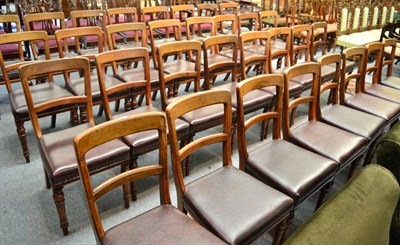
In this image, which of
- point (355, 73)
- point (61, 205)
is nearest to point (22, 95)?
point (61, 205)

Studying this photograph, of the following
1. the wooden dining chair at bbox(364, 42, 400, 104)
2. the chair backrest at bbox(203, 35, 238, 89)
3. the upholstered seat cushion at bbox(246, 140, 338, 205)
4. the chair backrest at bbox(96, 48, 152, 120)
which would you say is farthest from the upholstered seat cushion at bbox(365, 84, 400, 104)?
the chair backrest at bbox(96, 48, 152, 120)

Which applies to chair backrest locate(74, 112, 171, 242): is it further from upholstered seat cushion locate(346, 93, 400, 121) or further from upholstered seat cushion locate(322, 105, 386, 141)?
upholstered seat cushion locate(346, 93, 400, 121)

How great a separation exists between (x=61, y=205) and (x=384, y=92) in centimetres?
271

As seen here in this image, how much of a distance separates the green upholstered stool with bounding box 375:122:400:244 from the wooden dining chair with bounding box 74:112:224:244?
796mm

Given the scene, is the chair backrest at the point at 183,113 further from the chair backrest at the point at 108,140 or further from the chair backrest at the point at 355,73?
the chair backrest at the point at 355,73

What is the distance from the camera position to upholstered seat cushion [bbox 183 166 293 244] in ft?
4.08

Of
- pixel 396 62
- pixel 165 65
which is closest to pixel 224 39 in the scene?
pixel 165 65

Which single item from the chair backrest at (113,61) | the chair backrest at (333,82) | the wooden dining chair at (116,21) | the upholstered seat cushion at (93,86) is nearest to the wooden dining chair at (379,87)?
the chair backrest at (333,82)

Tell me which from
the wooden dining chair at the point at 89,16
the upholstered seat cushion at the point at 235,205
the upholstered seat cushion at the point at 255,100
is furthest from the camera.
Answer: the wooden dining chair at the point at 89,16

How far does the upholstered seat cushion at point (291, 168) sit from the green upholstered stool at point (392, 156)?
320 mm

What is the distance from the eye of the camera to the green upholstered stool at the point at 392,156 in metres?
1.30

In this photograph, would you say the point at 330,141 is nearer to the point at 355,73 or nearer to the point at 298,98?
the point at 298,98

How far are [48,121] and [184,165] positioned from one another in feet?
4.73

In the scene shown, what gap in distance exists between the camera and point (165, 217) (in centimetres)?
126
